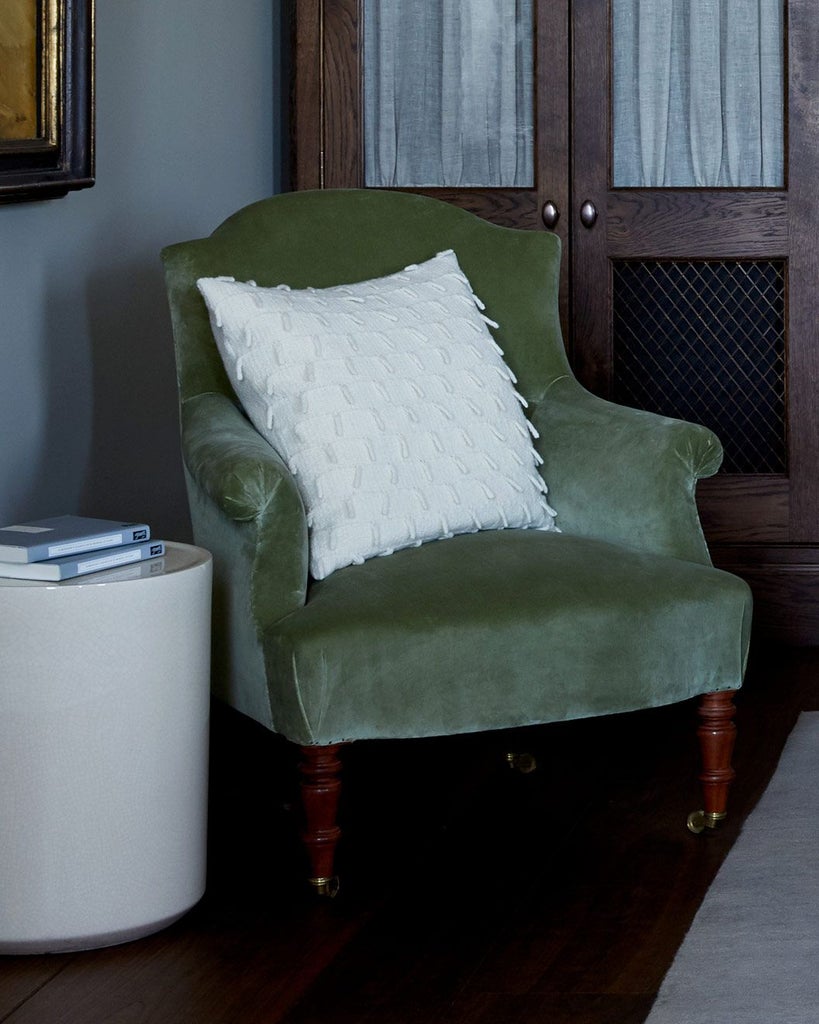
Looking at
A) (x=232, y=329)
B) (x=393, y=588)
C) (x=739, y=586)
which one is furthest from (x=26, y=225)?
(x=739, y=586)

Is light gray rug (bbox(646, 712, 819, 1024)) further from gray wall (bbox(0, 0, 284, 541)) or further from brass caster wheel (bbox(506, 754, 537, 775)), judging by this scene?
gray wall (bbox(0, 0, 284, 541))

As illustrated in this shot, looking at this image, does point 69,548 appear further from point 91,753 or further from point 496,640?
point 496,640

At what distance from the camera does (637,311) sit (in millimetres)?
2969

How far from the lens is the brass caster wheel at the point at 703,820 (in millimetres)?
1887

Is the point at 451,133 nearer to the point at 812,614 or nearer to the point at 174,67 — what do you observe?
the point at 174,67

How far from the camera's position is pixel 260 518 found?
5.46ft

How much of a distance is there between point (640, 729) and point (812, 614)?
2.50 ft

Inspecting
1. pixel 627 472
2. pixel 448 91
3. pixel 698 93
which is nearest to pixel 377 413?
pixel 627 472

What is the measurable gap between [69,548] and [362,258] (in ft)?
2.84

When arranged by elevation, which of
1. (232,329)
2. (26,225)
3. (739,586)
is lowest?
(739,586)

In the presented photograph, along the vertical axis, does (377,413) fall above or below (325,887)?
above

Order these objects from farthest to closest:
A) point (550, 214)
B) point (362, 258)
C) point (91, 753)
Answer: point (550, 214) → point (362, 258) → point (91, 753)

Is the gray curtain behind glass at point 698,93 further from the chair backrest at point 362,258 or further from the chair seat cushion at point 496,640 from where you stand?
the chair seat cushion at point 496,640

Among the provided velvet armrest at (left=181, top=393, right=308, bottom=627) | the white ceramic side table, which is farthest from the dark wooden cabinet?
the white ceramic side table
